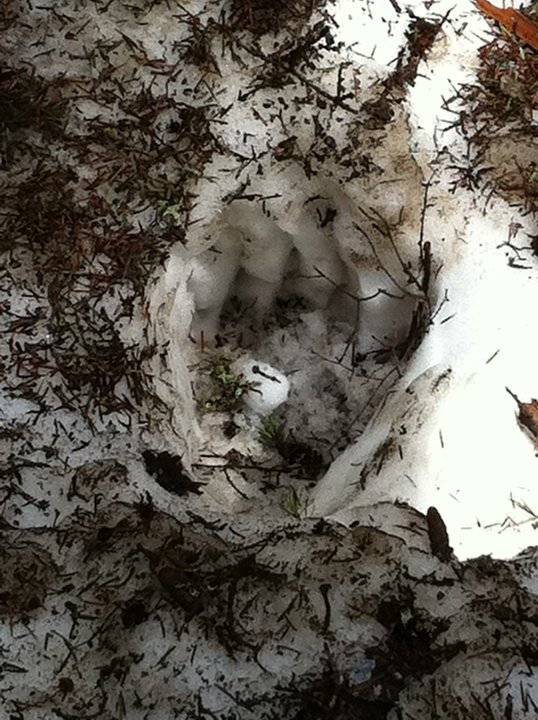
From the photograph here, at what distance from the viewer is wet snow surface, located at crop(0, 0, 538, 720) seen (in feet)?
10.9

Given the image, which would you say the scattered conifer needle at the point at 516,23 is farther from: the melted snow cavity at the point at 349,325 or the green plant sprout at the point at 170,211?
the green plant sprout at the point at 170,211

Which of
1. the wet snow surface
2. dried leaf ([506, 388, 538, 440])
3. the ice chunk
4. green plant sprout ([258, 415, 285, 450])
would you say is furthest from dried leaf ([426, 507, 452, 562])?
the ice chunk

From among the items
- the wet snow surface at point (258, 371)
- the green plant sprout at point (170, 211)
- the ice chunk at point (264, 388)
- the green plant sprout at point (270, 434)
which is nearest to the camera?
the wet snow surface at point (258, 371)

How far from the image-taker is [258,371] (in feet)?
20.3

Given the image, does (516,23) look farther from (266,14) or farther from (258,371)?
(258,371)

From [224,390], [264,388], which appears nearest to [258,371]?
[264,388]

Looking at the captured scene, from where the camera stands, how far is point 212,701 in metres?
3.21

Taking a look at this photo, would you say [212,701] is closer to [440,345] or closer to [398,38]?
[440,345]

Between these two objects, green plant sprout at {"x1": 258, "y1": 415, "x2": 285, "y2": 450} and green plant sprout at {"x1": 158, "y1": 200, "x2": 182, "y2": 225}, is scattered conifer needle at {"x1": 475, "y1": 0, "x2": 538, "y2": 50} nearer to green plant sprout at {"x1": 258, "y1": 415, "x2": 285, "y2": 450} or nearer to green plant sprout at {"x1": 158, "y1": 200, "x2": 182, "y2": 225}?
green plant sprout at {"x1": 158, "y1": 200, "x2": 182, "y2": 225}

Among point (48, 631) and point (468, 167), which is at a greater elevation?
point (468, 167)

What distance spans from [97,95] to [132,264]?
117 centimetres

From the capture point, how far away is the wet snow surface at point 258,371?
333cm

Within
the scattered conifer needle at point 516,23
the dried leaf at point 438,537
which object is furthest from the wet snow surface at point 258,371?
the scattered conifer needle at point 516,23

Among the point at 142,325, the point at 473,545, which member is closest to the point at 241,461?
the point at 142,325
